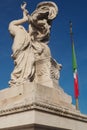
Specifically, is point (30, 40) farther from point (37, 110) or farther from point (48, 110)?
point (37, 110)

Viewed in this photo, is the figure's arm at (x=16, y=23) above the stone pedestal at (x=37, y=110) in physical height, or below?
above

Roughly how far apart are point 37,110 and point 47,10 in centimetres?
482

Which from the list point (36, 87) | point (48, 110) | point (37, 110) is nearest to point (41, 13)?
point (36, 87)

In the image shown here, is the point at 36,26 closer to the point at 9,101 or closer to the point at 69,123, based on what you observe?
the point at 9,101

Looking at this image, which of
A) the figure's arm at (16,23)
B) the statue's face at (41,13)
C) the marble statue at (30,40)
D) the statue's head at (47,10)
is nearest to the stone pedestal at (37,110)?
the marble statue at (30,40)

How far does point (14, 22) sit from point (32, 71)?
2.31 meters

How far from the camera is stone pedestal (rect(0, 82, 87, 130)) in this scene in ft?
27.0

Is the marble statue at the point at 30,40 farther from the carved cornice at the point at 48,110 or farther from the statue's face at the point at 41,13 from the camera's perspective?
the carved cornice at the point at 48,110

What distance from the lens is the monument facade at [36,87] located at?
841 cm

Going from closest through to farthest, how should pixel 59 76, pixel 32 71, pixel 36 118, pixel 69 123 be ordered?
pixel 36 118, pixel 69 123, pixel 32 71, pixel 59 76

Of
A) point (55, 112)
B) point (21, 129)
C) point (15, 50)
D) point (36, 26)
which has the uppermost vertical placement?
point (36, 26)

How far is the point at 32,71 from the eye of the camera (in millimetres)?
10219

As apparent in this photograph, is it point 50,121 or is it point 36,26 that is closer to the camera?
point 50,121

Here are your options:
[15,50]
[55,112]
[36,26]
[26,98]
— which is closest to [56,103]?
[55,112]
